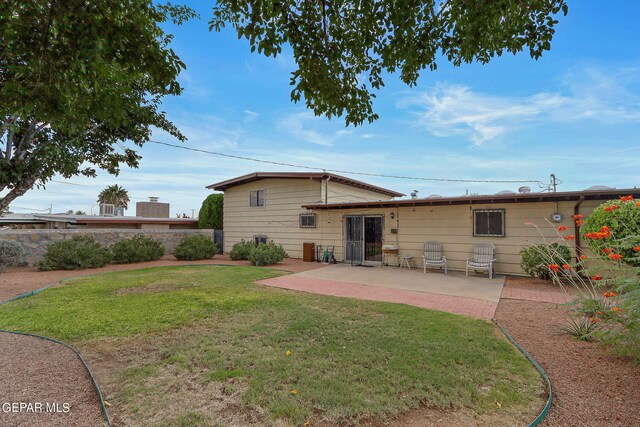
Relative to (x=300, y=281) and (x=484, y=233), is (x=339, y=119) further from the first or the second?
(x=484, y=233)

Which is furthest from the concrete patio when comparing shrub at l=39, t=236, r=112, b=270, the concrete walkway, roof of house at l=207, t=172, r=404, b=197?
shrub at l=39, t=236, r=112, b=270

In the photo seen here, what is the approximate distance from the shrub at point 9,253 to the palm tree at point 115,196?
28041 mm

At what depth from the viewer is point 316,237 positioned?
43.0ft

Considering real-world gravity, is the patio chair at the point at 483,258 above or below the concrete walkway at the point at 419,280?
above

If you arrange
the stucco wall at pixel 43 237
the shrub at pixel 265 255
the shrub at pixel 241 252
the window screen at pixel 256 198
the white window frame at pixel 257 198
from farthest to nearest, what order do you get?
1. the window screen at pixel 256 198
2. the white window frame at pixel 257 198
3. the shrub at pixel 241 252
4. the shrub at pixel 265 255
5. the stucco wall at pixel 43 237

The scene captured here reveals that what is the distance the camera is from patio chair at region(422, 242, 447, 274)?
9.68m

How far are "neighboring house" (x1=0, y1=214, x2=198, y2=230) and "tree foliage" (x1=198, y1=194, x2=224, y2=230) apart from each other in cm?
308

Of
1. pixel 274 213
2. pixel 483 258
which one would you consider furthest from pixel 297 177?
pixel 483 258

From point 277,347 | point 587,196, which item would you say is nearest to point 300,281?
point 277,347

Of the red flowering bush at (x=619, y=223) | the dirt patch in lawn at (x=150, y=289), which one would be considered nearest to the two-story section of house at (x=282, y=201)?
the dirt patch in lawn at (x=150, y=289)

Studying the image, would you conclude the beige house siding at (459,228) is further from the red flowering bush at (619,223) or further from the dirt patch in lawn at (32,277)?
the dirt patch in lawn at (32,277)

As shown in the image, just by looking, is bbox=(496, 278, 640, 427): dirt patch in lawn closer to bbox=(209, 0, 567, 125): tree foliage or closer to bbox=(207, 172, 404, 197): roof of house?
bbox=(209, 0, 567, 125): tree foliage

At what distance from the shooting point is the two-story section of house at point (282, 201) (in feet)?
43.2

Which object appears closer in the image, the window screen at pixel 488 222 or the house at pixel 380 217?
the house at pixel 380 217
